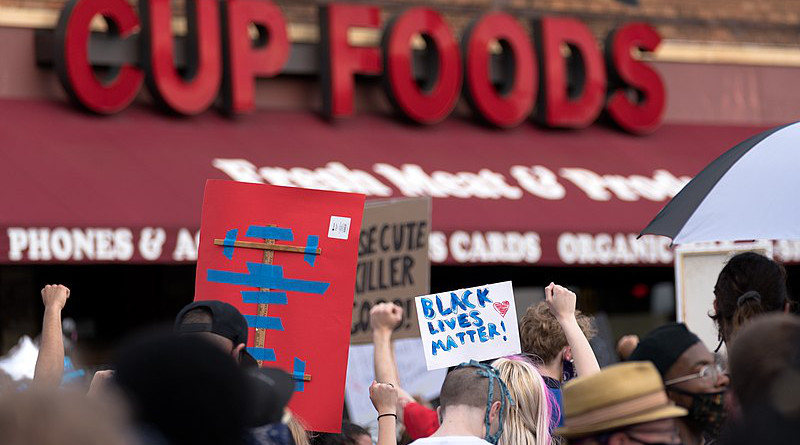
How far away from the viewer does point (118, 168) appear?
10.5m

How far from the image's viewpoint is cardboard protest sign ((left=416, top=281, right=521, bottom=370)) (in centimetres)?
506

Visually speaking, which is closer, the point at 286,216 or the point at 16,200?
the point at 286,216

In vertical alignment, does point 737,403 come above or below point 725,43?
below

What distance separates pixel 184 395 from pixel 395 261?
4.07 meters

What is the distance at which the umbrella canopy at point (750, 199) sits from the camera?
525 centimetres

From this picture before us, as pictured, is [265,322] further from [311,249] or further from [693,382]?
[693,382]

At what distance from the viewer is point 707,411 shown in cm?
396

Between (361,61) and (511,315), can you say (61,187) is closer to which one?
(361,61)

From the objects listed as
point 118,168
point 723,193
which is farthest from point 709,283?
point 118,168

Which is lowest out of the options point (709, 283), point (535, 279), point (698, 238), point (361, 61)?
point (535, 279)

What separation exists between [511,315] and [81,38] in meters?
6.57

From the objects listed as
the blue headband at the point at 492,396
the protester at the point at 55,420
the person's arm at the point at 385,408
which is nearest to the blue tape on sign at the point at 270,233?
the person's arm at the point at 385,408

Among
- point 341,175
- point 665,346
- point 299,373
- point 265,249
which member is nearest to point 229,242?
point 265,249

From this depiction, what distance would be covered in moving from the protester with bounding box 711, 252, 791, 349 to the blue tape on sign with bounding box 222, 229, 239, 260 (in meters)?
1.76
